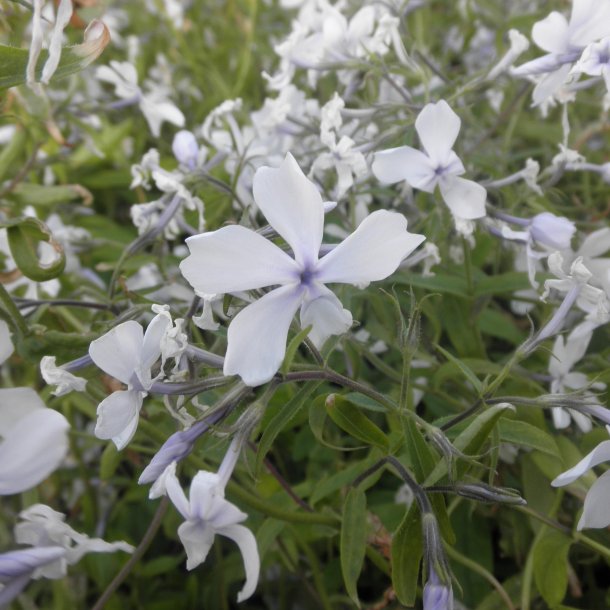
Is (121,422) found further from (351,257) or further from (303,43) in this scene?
(303,43)

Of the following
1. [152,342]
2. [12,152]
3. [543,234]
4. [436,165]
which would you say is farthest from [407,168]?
[12,152]

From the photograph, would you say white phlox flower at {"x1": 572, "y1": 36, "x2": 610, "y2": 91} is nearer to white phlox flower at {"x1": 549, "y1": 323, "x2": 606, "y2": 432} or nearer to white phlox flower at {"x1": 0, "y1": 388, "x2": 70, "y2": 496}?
white phlox flower at {"x1": 549, "y1": 323, "x2": 606, "y2": 432}

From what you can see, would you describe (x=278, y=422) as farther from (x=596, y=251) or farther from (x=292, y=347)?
(x=596, y=251)

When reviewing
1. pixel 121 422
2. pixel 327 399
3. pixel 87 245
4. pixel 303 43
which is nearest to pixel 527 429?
pixel 327 399

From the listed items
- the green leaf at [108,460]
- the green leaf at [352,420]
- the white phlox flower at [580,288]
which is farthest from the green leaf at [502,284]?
the green leaf at [108,460]

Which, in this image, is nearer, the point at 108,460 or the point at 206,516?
the point at 206,516

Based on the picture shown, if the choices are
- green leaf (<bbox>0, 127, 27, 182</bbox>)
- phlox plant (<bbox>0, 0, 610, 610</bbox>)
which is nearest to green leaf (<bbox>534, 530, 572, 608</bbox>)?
phlox plant (<bbox>0, 0, 610, 610</bbox>)

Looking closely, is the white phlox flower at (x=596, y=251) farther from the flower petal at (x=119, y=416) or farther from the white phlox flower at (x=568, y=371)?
the flower petal at (x=119, y=416)
